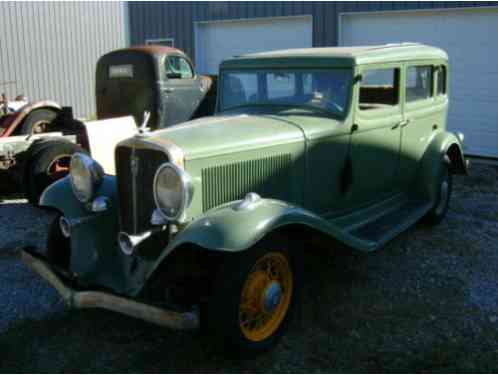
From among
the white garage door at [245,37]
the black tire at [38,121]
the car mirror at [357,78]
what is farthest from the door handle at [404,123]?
the white garage door at [245,37]

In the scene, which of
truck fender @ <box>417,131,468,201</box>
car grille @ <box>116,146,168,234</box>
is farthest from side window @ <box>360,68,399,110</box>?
car grille @ <box>116,146,168,234</box>

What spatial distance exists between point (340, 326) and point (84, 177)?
199 centimetres

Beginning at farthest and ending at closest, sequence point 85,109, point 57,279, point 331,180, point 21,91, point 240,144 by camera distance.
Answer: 1. point 85,109
2. point 21,91
3. point 331,180
4. point 240,144
5. point 57,279

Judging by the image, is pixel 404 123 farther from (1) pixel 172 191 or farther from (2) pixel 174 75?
(2) pixel 174 75

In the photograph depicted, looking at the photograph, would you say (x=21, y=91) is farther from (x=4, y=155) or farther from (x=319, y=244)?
(x=319, y=244)

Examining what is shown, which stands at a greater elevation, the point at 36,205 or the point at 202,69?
the point at 202,69

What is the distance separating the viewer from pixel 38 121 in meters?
7.59

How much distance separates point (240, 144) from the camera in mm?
3537

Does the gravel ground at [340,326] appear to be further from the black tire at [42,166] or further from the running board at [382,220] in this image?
the black tire at [42,166]

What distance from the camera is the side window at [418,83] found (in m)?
4.91

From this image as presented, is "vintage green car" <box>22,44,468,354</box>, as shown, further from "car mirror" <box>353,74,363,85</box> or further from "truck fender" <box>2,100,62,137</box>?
"truck fender" <box>2,100,62,137</box>

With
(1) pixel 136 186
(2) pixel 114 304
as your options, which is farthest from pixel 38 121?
(2) pixel 114 304

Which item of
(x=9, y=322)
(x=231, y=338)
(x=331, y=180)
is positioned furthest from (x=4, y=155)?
(x=231, y=338)

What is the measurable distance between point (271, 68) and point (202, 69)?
8.34 metres
